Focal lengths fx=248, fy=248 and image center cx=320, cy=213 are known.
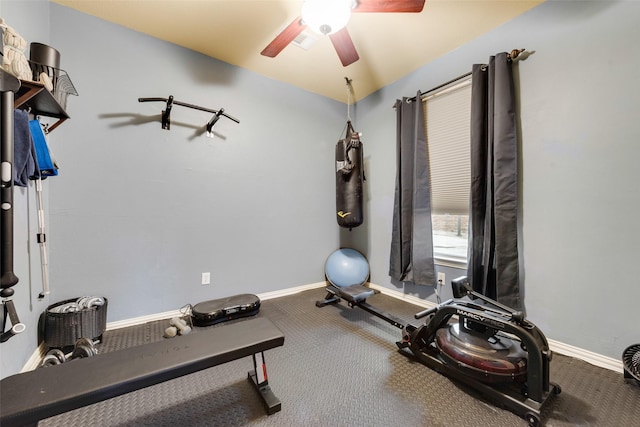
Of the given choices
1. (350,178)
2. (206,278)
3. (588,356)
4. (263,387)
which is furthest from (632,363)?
(206,278)

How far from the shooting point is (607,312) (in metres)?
1.59

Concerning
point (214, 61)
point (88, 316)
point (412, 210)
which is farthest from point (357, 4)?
point (88, 316)

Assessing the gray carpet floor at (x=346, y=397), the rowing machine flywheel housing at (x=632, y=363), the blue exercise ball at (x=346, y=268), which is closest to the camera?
the gray carpet floor at (x=346, y=397)

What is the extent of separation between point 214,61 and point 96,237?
1.95 meters

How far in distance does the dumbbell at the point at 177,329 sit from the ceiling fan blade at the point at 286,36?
226 cm

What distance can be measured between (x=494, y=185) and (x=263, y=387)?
2140mm

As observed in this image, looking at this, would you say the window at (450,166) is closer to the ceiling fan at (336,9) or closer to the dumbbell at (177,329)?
the ceiling fan at (336,9)

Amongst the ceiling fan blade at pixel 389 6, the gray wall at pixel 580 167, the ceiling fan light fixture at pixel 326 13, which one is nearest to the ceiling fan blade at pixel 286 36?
the ceiling fan light fixture at pixel 326 13

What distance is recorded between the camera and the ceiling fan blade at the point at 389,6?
1445 mm

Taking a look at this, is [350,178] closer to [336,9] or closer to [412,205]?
[412,205]

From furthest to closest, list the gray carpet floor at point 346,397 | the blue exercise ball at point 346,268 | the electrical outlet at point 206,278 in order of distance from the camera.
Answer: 1. the blue exercise ball at point 346,268
2. the electrical outlet at point 206,278
3. the gray carpet floor at point 346,397

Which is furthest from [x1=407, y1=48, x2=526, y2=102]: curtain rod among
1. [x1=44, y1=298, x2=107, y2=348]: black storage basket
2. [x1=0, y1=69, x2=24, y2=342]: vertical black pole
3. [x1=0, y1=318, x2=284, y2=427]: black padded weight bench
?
[x1=44, y1=298, x2=107, y2=348]: black storage basket

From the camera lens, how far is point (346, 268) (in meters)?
3.00

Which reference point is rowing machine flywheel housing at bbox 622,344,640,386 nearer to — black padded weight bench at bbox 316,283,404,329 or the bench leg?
black padded weight bench at bbox 316,283,404,329
